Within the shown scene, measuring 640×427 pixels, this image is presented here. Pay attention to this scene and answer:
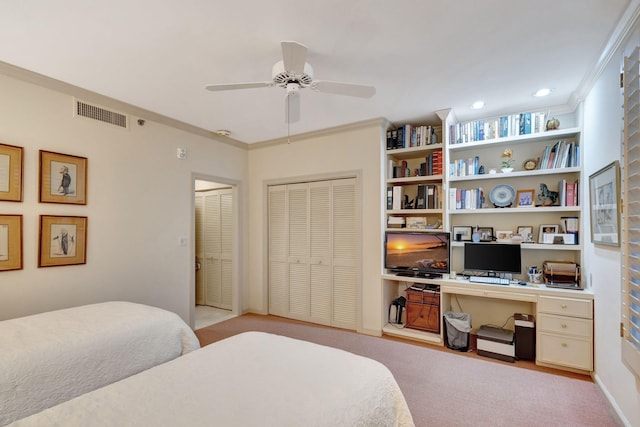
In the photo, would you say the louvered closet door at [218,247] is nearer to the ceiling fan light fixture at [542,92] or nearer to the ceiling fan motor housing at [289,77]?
the ceiling fan motor housing at [289,77]

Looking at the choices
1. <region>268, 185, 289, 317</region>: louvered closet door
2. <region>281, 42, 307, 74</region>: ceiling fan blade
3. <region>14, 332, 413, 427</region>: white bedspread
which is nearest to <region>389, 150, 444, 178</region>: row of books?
<region>268, 185, 289, 317</region>: louvered closet door

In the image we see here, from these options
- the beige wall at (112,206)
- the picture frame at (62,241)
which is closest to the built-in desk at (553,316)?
the beige wall at (112,206)

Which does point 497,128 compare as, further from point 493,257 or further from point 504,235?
point 493,257

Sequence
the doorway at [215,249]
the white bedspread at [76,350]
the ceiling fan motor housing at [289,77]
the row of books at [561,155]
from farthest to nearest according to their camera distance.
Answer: the doorway at [215,249] < the row of books at [561,155] < the ceiling fan motor housing at [289,77] < the white bedspread at [76,350]

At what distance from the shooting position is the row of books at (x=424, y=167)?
3.58 metres

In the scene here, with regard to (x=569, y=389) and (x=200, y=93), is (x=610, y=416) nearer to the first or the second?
(x=569, y=389)

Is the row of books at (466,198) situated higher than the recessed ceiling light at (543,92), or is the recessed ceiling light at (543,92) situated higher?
the recessed ceiling light at (543,92)

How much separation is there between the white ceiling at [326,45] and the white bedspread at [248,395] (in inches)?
78.6

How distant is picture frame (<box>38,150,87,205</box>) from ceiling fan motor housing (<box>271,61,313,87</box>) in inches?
83.7

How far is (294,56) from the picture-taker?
1885mm

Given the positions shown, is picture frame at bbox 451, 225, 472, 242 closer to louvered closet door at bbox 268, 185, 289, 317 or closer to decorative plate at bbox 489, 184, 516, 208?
decorative plate at bbox 489, 184, 516, 208

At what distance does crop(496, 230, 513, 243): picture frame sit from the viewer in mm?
3439

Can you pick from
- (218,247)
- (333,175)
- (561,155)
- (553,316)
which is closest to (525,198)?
(561,155)

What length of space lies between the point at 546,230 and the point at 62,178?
4.81 meters
